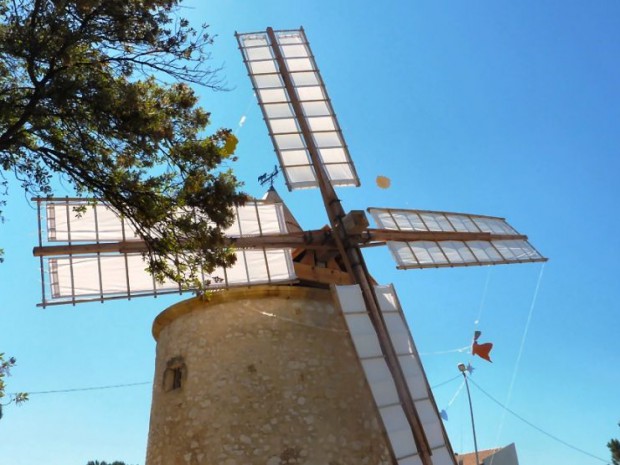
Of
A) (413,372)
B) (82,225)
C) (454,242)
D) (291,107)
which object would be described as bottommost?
(413,372)

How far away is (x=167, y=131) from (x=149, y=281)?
3.24m

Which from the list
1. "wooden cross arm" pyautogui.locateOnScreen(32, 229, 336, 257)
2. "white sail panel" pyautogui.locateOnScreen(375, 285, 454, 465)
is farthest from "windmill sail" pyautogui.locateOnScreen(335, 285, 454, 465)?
"wooden cross arm" pyautogui.locateOnScreen(32, 229, 336, 257)

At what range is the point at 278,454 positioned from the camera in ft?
24.8

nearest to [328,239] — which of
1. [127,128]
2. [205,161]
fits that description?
[205,161]

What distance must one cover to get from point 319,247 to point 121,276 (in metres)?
3.23

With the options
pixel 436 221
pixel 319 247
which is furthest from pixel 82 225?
pixel 436 221

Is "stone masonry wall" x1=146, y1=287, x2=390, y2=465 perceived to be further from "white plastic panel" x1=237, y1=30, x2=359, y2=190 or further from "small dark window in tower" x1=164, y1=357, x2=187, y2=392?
"white plastic panel" x1=237, y1=30, x2=359, y2=190

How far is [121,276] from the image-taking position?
8016 millimetres

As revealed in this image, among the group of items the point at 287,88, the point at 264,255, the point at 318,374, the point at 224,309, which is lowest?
the point at 318,374

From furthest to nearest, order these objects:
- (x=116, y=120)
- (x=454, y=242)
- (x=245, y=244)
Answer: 1. (x=454, y=242)
2. (x=245, y=244)
3. (x=116, y=120)

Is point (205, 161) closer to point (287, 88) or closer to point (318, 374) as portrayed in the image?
point (318, 374)

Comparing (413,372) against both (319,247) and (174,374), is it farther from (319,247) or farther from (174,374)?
(174,374)

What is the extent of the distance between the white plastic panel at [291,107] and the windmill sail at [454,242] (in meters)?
1.19

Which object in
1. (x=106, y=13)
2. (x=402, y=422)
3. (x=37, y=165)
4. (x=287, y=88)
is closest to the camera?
(x=106, y=13)
